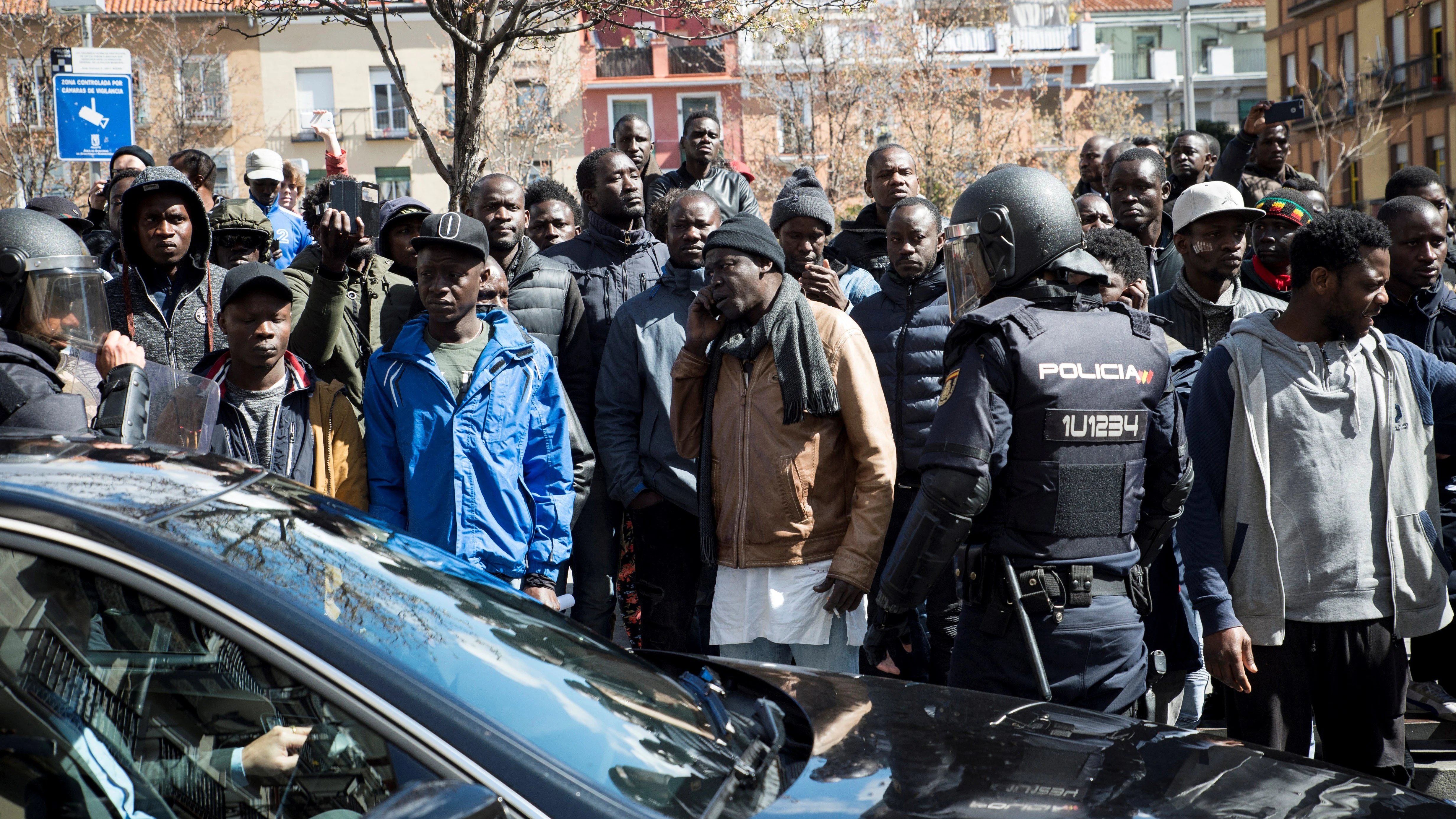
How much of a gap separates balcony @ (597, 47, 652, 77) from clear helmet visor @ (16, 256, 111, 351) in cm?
4046

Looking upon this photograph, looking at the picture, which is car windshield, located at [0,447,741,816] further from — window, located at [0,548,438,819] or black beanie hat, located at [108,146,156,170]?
black beanie hat, located at [108,146,156,170]

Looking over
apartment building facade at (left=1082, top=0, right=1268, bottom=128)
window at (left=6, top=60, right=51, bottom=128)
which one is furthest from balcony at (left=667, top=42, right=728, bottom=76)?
apartment building facade at (left=1082, top=0, right=1268, bottom=128)

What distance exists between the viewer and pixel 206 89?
35000 mm

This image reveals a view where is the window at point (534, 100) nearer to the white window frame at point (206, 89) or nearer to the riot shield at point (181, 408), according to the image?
the white window frame at point (206, 89)

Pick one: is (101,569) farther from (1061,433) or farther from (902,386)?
(902,386)

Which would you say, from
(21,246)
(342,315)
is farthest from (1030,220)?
(21,246)

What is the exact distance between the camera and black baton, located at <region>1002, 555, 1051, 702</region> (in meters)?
3.33

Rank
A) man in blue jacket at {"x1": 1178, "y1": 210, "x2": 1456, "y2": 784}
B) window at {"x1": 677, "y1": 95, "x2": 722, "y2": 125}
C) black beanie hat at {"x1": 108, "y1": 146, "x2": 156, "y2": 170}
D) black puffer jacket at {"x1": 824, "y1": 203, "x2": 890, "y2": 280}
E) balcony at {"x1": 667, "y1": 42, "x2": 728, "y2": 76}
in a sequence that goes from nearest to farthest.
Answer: man in blue jacket at {"x1": 1178, "y1": 210, "x2": 1456, "y2": 784} < black puffer jacket at {"x1": 824, "y1": 203, "x2": 890, "y2": 280} < black beanie hat at {"x1": 108, "y1": 146, "x2": 156, "y2": 170} < balcony at {"x1": 667, "y1": 42, "x2": 728, "y2": 76} < window at {"x1": 677, "y1": 95, "x2": 722, "y2": 125}

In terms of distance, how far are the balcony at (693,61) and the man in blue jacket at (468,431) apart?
34372 millimetres

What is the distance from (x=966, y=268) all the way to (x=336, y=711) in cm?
251

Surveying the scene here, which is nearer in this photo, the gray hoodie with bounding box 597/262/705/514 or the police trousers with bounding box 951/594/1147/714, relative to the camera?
the police trousers with bounding box 951/594/1147/714

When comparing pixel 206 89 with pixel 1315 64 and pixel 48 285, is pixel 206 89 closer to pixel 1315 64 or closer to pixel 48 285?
pixel 48 285

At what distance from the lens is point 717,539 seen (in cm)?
453

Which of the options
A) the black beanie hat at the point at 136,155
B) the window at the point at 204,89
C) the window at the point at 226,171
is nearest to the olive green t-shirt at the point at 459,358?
the black beanie hat at the point at 136,155
